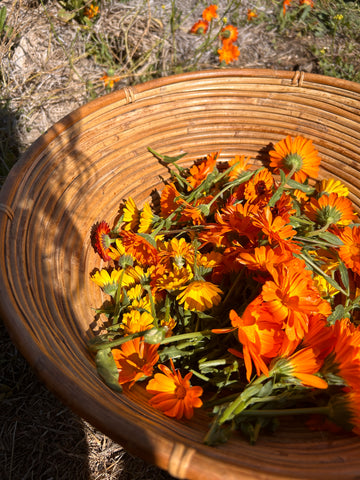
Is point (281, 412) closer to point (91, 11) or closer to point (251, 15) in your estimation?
point (91, 11)

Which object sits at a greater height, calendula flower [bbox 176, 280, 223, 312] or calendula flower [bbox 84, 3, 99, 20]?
calendula flower [bbox 84, 3, 99, 20]

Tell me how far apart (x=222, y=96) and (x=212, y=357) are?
0.67 metres

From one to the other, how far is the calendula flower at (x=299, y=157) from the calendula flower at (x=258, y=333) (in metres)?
0.46

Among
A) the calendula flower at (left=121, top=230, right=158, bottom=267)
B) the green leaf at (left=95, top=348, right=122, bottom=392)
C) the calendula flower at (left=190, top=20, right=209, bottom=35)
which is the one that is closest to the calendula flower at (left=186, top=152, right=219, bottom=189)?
the calendula flower at (left=121, top=230, right=158, bottom=267)

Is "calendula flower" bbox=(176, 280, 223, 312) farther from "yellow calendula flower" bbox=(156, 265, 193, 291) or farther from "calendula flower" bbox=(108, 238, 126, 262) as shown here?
"calendula flower" bbox=(108, 238, 126, 262)

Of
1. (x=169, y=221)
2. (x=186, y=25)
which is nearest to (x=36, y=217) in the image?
(x=169, y=221)

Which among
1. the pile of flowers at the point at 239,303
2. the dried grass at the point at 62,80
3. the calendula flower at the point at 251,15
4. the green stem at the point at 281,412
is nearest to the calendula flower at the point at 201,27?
the dried grass at the point at 62,80

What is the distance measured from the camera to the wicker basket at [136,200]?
1.75 feet

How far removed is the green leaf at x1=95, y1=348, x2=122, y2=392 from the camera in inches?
26.9

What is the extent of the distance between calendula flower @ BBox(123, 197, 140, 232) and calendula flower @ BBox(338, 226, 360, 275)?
1.53 ft

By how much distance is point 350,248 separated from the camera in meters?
0.89

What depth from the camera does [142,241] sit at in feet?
2.80

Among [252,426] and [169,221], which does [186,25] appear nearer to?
[169,221]

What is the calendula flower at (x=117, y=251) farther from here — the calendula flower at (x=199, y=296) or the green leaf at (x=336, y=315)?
the green leaf at (x=336, y=315)
